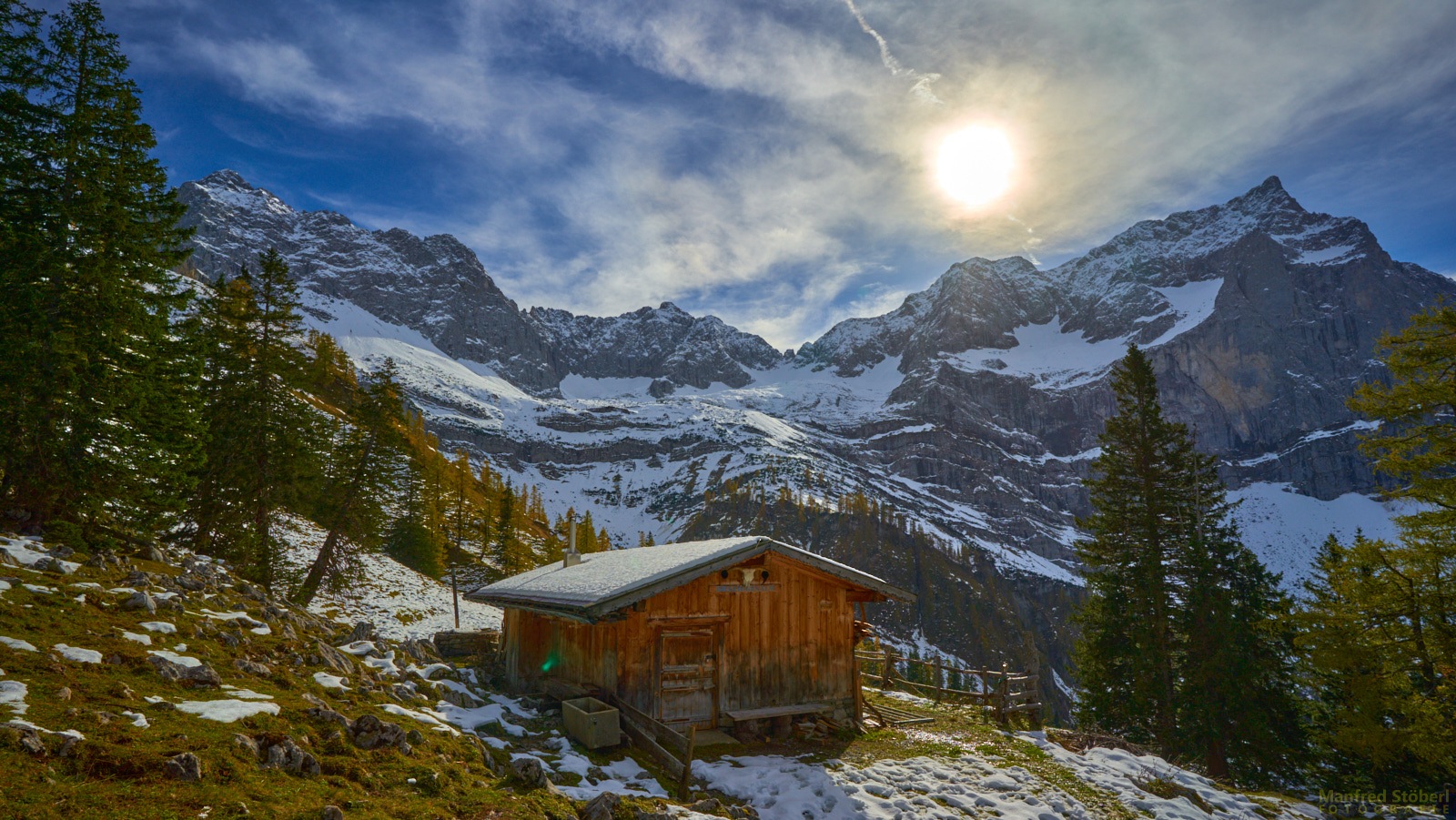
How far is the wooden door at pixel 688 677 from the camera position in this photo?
51.1 ft

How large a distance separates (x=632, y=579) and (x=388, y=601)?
2942cm

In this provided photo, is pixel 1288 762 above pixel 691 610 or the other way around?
the other way around

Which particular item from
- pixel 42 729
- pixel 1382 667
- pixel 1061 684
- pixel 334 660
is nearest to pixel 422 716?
pixel 334 660

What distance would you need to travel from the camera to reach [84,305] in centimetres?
1388

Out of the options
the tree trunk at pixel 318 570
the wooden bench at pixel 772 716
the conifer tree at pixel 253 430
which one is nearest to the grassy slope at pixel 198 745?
the wooden bench at pixel 772 716

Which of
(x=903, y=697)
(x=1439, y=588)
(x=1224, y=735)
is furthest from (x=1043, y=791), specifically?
(x=1224, y=735)

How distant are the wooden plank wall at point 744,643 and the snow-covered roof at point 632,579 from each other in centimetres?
64

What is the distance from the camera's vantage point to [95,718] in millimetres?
6844

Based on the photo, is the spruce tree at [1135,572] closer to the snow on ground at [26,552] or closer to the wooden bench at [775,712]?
the wooden bench at [775,712]

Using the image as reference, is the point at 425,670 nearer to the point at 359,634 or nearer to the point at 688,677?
Answer: the point at 359,634

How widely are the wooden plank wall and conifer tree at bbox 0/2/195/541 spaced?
992cm

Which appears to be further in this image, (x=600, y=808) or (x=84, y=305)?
(x=84, y=305)

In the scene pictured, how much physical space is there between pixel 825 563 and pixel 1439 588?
44.5ft

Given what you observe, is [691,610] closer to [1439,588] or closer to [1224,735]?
[1439,588]
